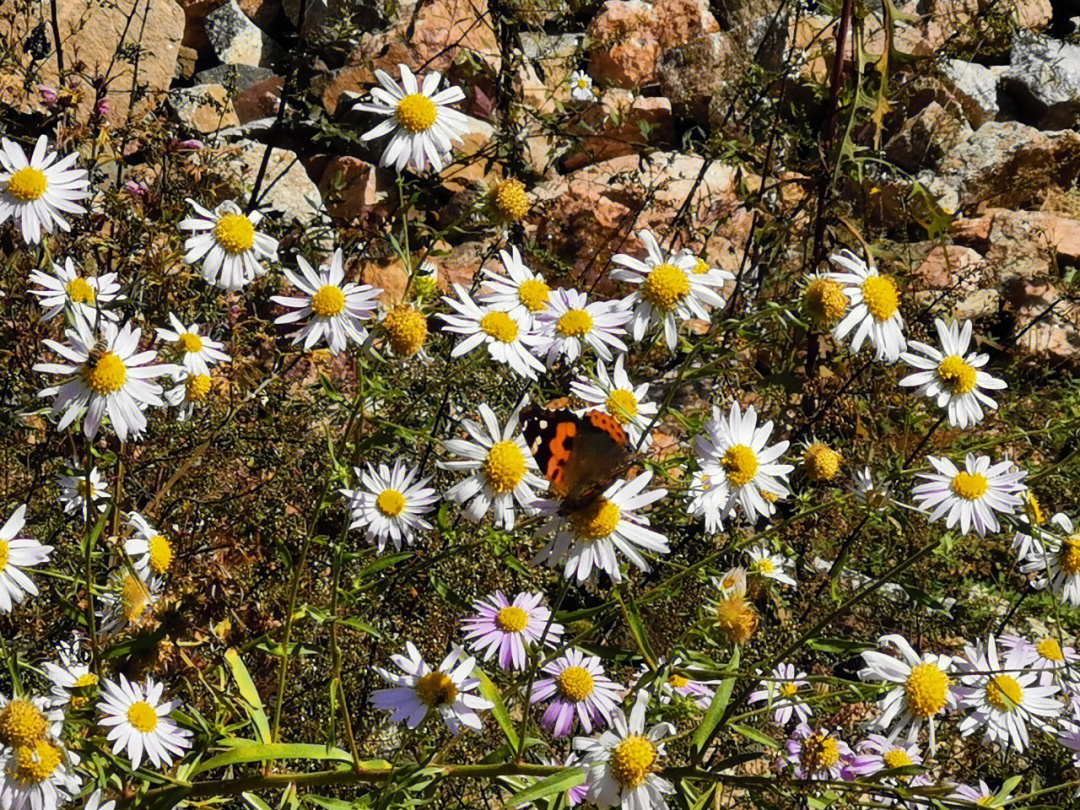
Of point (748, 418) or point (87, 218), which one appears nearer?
point (748, 418)

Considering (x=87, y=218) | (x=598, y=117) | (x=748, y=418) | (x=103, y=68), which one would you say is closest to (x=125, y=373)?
(x=748, y=418)

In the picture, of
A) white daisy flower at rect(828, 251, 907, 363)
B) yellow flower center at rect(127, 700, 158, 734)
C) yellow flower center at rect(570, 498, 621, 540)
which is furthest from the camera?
white daisy flower at rect(828, 251, 907, 363)

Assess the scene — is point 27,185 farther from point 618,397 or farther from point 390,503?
point 618,397

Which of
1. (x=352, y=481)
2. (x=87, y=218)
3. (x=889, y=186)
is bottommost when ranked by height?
(x=352, y=481)

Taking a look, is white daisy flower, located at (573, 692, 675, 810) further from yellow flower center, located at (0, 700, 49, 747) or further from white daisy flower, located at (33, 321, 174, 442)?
white daisy flower, located at (33, 321, 174, 442)

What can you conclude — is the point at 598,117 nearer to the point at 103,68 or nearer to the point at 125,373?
the point at 103,68

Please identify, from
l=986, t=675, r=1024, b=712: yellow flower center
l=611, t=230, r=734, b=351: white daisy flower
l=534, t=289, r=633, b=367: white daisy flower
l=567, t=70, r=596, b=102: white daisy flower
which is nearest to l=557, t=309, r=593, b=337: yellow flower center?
l=534, t=289, r=633, b=367: white daisy flower
